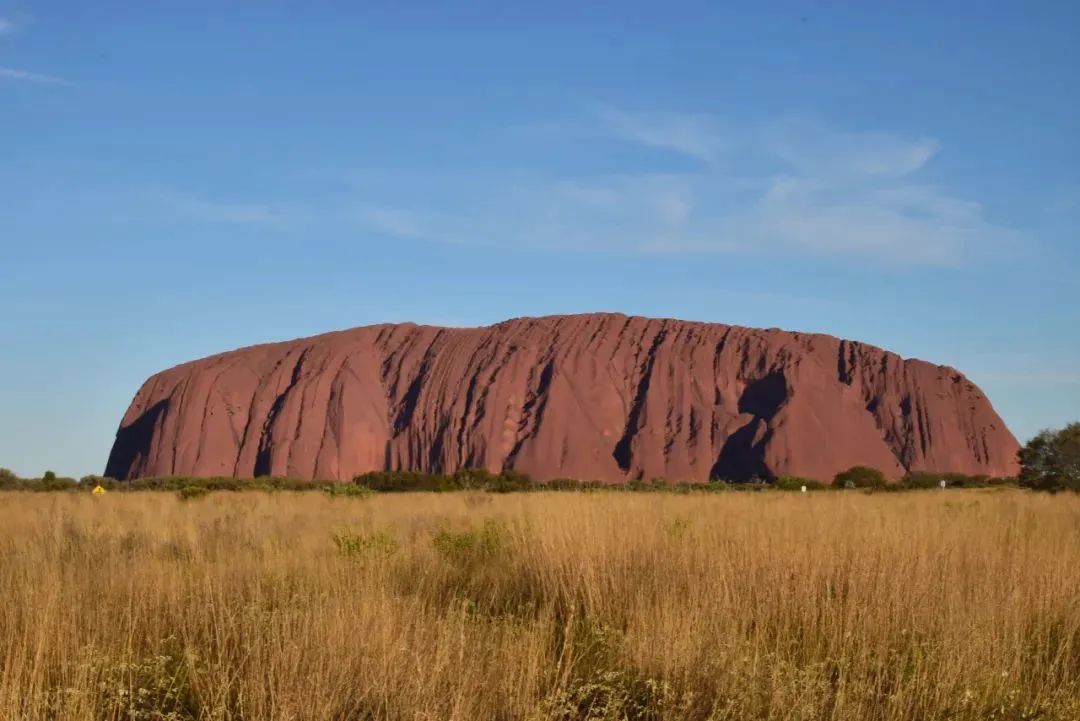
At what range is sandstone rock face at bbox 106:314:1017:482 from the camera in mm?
68312

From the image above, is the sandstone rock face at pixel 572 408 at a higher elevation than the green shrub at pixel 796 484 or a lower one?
higher

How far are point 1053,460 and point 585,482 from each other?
2554cm

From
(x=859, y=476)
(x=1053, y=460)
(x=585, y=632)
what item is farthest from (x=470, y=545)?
(x=859, y=476)

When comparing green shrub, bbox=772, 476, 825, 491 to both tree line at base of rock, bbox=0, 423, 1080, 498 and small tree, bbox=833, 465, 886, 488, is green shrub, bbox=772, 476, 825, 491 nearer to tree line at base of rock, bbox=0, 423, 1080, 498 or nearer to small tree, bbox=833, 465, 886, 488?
tree line at base of rock, bbox=0, 423, 1080, 498

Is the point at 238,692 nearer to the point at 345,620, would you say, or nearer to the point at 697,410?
the point at 345,620

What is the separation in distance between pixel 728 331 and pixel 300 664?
77379 millimetres

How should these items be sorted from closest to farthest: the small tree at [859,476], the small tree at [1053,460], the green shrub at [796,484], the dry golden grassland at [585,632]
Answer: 1. the dry golden grassland at [585,632]
2. the small tree at [1053,460]
3. the green shrub at [796,484]
4. the small tree at [859,476]

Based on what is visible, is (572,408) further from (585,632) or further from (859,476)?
(585,632)

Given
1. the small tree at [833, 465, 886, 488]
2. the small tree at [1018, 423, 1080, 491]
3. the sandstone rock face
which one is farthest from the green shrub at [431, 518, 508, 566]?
the sandstone rock face

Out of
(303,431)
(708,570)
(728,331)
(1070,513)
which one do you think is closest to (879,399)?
(728,331)

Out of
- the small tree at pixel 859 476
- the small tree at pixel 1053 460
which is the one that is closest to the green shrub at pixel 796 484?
the small tree at pixel 859 476

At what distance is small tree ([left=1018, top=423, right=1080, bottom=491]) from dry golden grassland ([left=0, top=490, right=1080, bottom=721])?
31568 millimetres

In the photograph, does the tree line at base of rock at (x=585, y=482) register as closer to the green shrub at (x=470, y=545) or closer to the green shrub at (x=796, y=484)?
the green shrub at (x=796, y=484)

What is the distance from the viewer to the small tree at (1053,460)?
123ft
